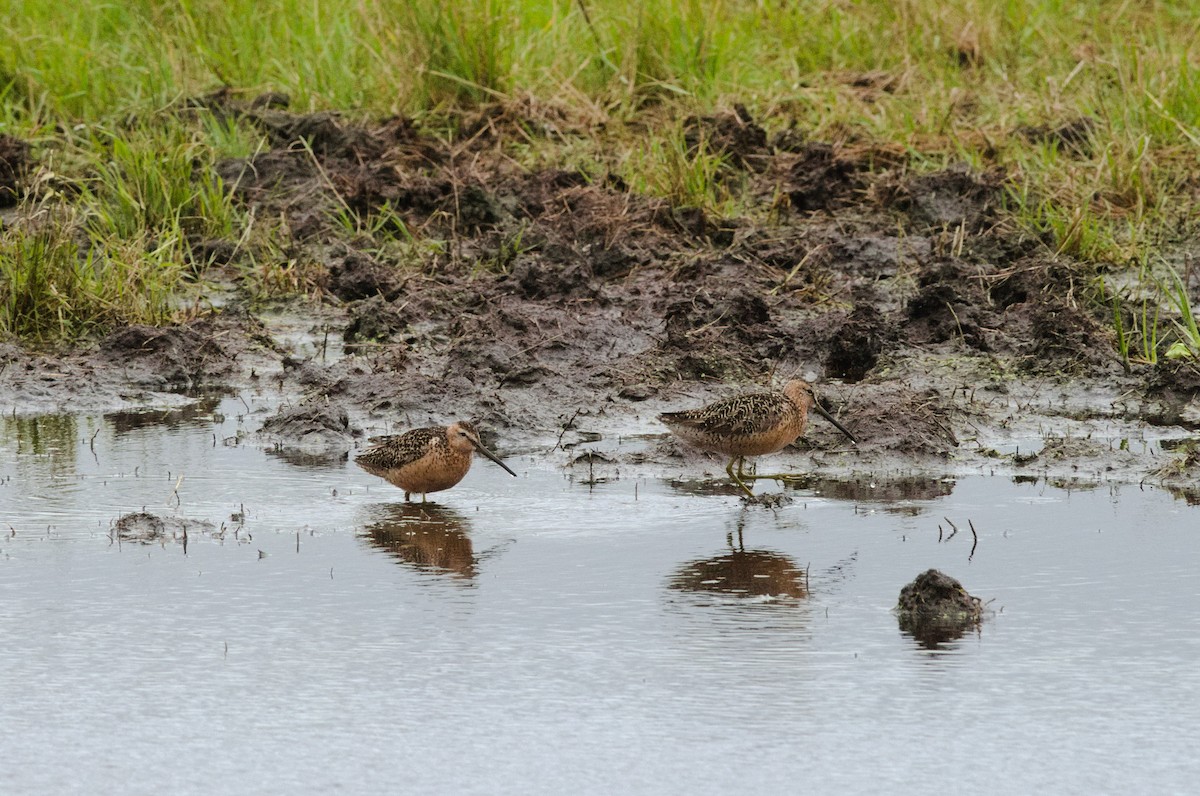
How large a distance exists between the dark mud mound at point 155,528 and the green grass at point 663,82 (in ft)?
14.9

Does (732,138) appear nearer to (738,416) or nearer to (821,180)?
(821,180)

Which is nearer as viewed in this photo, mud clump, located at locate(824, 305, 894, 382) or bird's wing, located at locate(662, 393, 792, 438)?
bird's wing, located at locate(662, 393, 792, 438)

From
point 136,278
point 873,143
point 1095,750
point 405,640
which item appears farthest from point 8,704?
point 873,143

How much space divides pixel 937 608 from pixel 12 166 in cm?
930

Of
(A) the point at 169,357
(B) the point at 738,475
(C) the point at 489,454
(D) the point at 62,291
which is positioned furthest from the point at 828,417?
(D) the point at 62,291

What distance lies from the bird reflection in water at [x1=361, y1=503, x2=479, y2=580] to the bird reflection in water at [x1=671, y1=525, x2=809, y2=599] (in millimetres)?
811

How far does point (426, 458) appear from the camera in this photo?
784 cm

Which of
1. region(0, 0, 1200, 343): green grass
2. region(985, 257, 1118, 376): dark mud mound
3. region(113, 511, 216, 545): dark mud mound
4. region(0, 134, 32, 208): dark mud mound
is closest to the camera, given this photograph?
region(113, 511, 216, 545): dark mud mound

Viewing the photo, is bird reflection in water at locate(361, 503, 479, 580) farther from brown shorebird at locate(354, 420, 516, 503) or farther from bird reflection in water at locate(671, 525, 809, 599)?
bird reflection in water at locate(671, 525, 809, 599)

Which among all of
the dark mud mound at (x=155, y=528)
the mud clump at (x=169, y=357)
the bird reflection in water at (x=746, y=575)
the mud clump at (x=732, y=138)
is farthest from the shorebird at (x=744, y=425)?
the mud clump at (x=732, y=138)

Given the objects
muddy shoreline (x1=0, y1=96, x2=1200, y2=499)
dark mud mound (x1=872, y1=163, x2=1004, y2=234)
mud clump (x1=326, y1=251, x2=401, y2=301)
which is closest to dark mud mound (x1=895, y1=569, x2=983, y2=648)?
muddy shoreline (x1=0, y1=96, x2=1200, y2=499)

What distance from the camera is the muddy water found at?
4.88 meters

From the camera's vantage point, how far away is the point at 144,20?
15531mm

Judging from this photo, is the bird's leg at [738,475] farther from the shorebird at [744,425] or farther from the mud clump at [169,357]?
the mud clump at [169,357]
